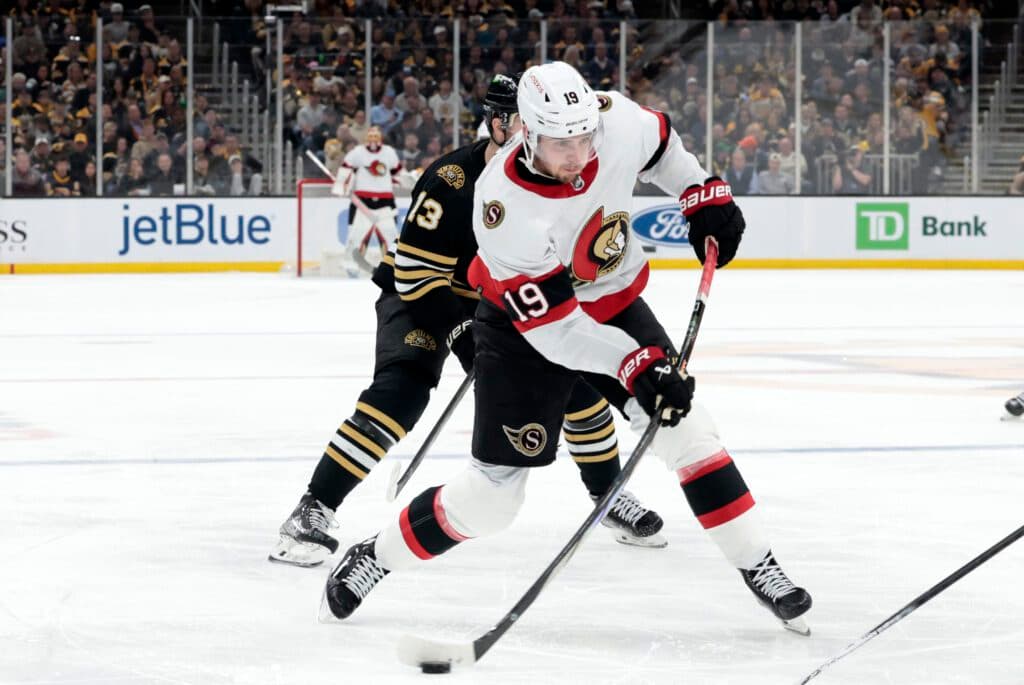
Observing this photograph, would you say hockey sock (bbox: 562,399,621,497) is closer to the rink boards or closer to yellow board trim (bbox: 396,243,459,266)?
yellow board trim (bbox: 396,243,459,266)

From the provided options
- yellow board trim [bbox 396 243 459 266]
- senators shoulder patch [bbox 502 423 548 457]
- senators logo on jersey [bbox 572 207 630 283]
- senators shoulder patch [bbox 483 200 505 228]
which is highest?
senators shoulder patch [bbox 483 200 505 228]

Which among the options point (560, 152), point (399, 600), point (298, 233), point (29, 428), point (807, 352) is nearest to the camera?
point (560, 152)

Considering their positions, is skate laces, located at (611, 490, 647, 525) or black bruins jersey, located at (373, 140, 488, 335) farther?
skate laces, located at (611, 490, 647, 525)

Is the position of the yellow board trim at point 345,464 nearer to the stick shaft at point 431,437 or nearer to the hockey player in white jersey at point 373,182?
the stick shaft at point 431,437

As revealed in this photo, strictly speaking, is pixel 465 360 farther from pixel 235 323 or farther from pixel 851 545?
pixel 235 323

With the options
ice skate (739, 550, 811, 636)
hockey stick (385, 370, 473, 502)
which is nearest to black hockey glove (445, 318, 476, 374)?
hockey stick (385, 370, 473, 502)

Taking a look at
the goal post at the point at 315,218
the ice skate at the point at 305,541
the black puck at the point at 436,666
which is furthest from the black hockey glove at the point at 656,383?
the goal post at the point at 315,218

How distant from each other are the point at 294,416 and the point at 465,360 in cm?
186

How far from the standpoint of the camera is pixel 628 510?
3.24m

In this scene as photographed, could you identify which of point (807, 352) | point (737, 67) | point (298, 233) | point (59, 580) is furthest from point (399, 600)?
point (737, 67)

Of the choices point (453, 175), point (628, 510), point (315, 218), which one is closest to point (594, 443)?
point (628, 510)

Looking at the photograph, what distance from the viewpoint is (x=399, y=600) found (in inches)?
110

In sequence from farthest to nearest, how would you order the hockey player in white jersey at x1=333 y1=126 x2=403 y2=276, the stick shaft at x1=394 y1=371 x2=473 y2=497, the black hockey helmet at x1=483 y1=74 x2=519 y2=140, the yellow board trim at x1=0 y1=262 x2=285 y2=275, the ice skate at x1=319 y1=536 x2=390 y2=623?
the yellow board trim at x1=0 y1=262 x2=285 y2=275 → the hockey player in white jersey at x1=333 y1=126 x2=403 y2=276 → the stick shaft at x1=394 y1=371 x2=473 y2=497 → the black hockey helmet at x1=483 y1=74 x2=519 y2=140 → the ice skate at x1=319 y1=536 x2=390 y2=623

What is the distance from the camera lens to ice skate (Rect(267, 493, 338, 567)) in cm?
304
